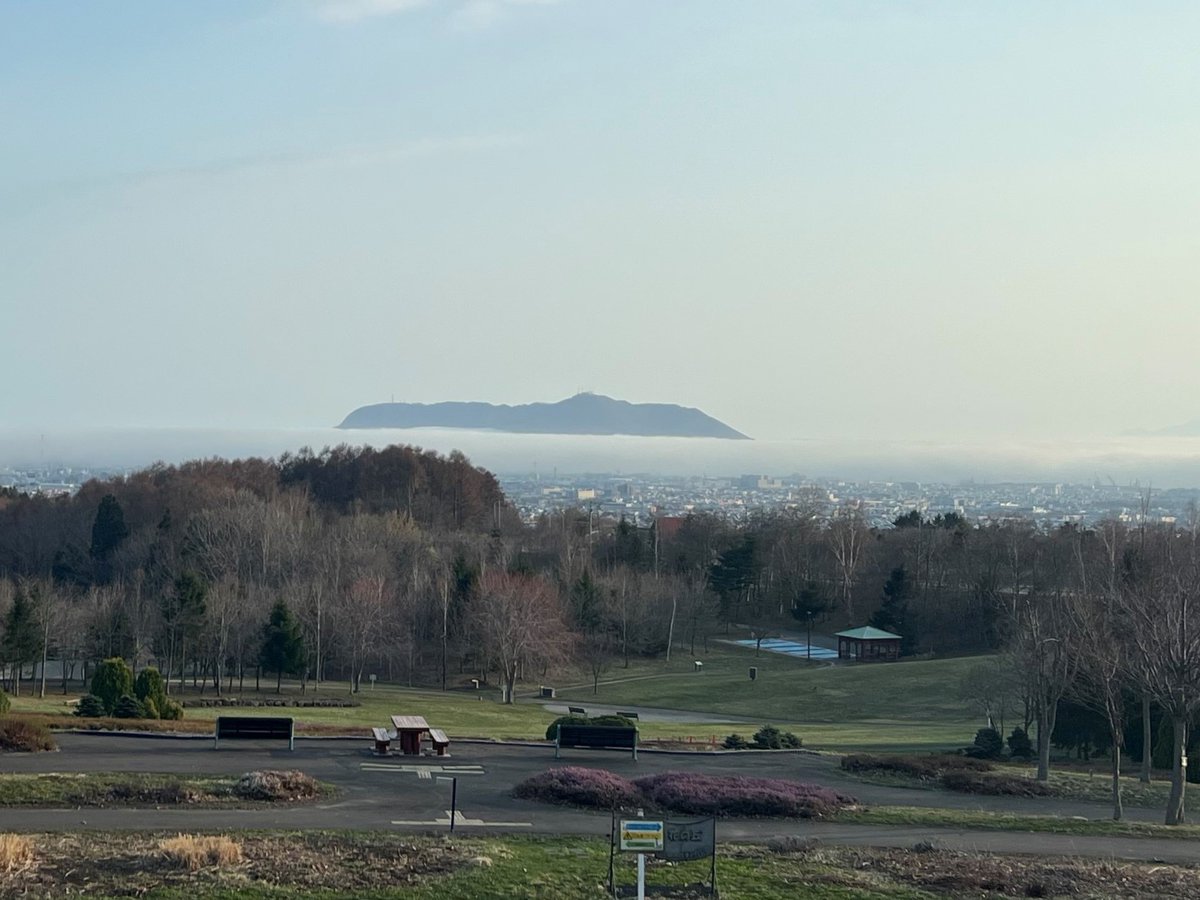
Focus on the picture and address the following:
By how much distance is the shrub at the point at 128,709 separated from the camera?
32.2 meters

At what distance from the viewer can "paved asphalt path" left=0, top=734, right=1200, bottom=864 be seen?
20.0m

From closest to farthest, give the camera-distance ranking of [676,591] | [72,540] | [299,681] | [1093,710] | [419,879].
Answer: [419,879]
[1093,710]
[299,681]
[676,591]
[72,540]

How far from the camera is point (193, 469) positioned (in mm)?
114625

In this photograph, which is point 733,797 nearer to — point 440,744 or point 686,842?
point 686,842

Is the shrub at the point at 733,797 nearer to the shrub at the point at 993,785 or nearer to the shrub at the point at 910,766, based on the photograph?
the shrub at the point at 993,785

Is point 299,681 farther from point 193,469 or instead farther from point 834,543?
point 193,469

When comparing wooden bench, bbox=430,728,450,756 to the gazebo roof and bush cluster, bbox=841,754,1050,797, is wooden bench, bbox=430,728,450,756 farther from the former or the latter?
the gazebo roof

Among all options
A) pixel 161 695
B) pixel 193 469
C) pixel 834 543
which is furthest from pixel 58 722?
pixel 193 469

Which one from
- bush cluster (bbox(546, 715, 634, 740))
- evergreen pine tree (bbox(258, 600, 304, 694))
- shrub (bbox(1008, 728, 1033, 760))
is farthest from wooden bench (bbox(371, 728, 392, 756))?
evergreen pine tree (bbox(258, 600, 304, 694))

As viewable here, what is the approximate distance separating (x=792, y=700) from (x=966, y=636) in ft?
92.6

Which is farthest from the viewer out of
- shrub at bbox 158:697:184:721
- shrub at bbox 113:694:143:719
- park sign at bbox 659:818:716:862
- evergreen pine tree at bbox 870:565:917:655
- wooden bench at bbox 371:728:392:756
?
evergreen pine tree at bbox 870:565:917:655

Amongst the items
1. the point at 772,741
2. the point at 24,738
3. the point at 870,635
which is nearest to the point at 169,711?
A: the point at 24,738

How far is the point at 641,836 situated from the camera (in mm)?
15359

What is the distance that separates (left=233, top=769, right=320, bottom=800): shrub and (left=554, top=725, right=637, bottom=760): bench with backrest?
24.3 ft
